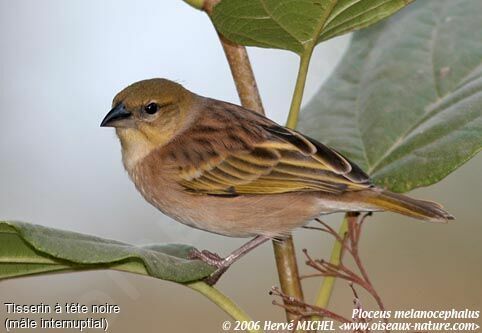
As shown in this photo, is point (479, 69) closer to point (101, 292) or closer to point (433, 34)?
point (433, 34)

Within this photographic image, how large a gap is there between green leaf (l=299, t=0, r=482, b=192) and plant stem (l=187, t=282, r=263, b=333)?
0.88m

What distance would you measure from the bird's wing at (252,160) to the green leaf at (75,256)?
0.88 meters

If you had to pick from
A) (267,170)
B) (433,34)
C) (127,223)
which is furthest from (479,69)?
(127,223)

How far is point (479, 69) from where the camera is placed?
3.73m

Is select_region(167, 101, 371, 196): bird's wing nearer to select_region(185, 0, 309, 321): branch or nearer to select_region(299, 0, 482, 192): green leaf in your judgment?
select_region(299, 0, 482, 192): green leaf

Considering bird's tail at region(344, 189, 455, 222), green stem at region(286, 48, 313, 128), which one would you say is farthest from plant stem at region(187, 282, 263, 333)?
bird's tail at region(344, 189, 455, 222)

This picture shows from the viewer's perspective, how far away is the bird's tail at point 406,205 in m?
3.58

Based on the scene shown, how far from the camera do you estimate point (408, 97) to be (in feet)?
12.5

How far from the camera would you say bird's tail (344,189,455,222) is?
3.58m

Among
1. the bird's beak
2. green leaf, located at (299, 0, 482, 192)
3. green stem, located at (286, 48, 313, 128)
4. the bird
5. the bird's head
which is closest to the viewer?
green stem, located at (286, 48, 313, 128)

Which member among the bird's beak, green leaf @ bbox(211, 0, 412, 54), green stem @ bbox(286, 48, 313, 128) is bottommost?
green stem @ bbox(286, 48, 313, 128)

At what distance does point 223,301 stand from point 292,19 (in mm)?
958

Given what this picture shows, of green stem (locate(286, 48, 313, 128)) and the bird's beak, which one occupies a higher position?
the bird's beak

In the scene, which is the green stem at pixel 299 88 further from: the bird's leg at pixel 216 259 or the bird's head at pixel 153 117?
the bird's head at pixel 153 117
